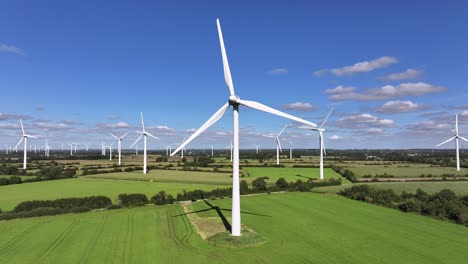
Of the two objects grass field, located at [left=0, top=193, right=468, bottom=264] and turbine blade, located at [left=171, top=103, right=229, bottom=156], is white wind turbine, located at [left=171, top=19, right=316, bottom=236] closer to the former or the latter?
turbine blade, located at [left=171, top=103, right=229, bottom=156]

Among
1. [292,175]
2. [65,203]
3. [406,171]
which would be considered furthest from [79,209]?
[406,171]

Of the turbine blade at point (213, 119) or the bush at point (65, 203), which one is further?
the bush at point (65, 203)

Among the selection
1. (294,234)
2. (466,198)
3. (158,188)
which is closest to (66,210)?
(158,188)

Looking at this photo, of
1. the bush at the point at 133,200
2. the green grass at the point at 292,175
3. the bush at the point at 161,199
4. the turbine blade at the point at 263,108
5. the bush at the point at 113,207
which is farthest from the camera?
the green grass at the point at 292,175

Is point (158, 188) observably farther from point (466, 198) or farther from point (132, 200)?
point (466, 198)

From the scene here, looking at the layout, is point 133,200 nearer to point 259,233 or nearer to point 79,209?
point 79,209

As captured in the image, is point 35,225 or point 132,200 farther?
point 132,200

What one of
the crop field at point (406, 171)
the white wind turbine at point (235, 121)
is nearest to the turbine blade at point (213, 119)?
the white wind turbine at point (235, 121)

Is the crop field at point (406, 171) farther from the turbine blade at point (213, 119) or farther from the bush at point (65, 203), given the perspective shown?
the turbine blade at point (213, 119)
